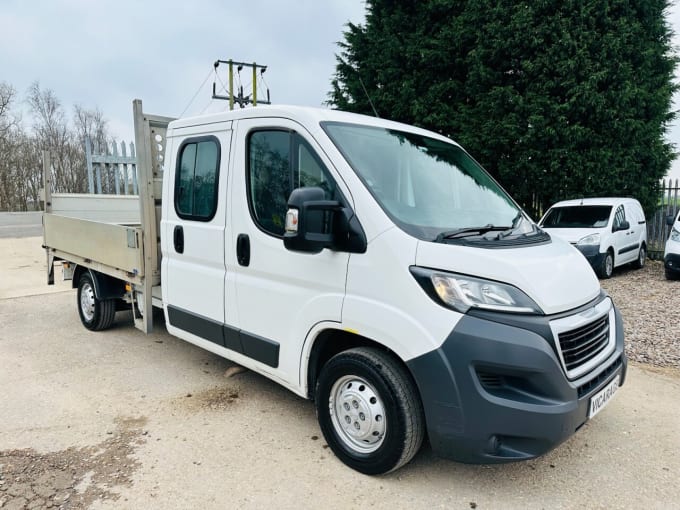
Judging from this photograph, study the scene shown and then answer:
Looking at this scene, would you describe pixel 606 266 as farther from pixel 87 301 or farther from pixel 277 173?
pixel 87 301

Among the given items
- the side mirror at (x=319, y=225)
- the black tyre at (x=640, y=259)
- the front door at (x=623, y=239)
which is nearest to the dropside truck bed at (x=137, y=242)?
the side mirror at (x=319, y=225)

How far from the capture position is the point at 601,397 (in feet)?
8.69

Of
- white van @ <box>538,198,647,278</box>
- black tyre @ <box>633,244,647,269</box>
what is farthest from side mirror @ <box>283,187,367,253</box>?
black tyre @ <box>633,244,647,269</box>

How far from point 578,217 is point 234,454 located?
8.97 m

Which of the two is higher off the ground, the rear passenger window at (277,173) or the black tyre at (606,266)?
the rear passenger window at (277,173)

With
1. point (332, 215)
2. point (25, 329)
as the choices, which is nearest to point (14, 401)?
point (25, 329)

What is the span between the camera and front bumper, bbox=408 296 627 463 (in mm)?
2311

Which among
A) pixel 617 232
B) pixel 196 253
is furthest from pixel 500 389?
pixel 617 232

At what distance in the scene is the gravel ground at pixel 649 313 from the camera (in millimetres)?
5180

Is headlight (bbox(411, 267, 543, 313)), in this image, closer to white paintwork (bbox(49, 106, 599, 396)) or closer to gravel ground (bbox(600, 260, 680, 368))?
white paintwork (bbox(49, 106, 599, 396))

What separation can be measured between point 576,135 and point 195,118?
8.65m

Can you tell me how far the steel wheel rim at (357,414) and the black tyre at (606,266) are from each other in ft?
26.3

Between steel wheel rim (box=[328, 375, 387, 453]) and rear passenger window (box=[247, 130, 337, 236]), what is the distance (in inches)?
43.3

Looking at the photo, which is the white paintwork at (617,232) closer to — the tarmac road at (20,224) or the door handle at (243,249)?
the door handle at (243,249)
